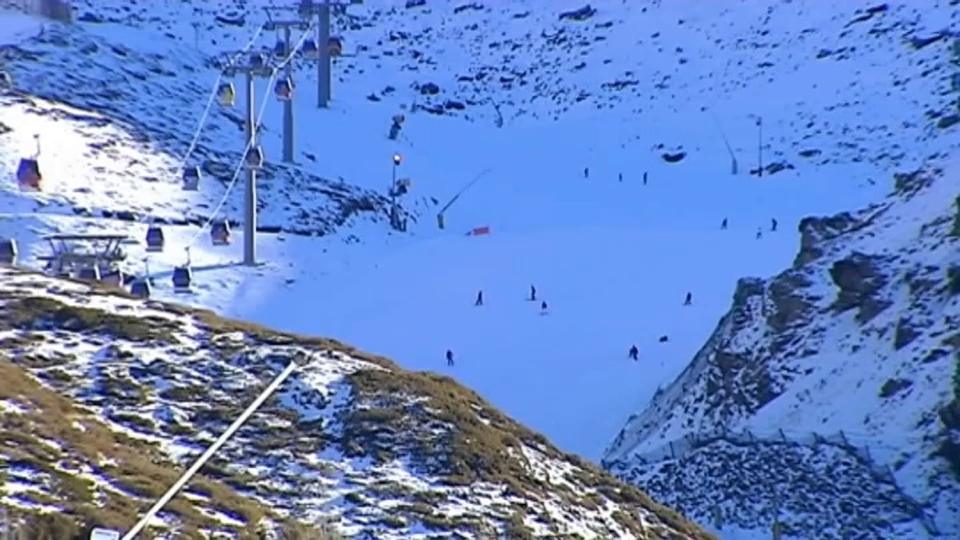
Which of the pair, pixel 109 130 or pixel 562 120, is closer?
pixel 109 130

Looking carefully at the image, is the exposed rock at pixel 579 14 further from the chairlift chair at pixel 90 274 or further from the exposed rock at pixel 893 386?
the chairlift chair at pixel 90 274

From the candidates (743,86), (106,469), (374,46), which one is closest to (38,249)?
(106,469)

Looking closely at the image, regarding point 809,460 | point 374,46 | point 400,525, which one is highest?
point 374,46

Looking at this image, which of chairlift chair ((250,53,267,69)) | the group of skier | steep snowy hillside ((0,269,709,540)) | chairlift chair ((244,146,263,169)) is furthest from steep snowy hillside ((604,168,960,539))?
chairlift chair ((250,53,267,69))

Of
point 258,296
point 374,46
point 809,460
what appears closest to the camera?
point 809,460

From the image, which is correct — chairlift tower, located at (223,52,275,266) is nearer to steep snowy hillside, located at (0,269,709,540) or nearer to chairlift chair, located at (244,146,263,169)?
chairlift chair, located at (244,146,263,169)

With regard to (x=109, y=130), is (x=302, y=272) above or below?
below

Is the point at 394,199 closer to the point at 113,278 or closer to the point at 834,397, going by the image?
the point at 113,278

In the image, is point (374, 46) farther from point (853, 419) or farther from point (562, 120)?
point (853, 419)
